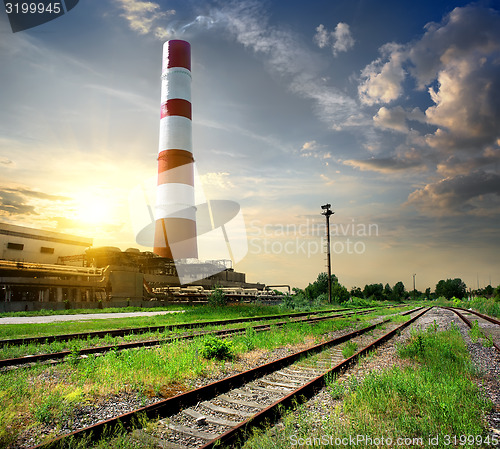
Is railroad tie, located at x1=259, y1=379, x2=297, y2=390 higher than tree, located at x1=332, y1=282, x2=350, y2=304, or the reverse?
railroad tie, located at x1=259, y1=379, x2=297, y2=390

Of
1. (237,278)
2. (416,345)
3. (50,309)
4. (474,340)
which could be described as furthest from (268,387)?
(237,278)

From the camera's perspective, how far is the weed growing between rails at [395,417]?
378 cm

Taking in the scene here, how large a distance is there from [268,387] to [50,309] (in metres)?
23.1

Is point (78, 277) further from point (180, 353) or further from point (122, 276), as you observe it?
point (180, 353)

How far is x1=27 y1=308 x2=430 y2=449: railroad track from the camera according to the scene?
13.0 feet

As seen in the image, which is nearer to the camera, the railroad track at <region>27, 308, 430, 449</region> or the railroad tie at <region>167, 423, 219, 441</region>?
the railroad track at <region>27, 308, 430, 449</region>

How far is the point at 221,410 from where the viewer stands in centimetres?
493

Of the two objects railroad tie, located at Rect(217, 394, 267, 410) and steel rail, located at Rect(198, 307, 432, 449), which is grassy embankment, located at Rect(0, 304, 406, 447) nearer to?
railroad tie, located at Rect(217, 394, 267, 410)

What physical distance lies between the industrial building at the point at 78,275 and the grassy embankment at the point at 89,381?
1962 cm

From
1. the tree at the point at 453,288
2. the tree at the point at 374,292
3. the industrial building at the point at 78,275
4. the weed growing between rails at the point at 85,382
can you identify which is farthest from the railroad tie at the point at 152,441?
the tree at the point at 453,288

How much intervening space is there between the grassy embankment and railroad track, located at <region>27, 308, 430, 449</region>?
71 centimetres

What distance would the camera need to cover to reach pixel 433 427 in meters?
4.06
